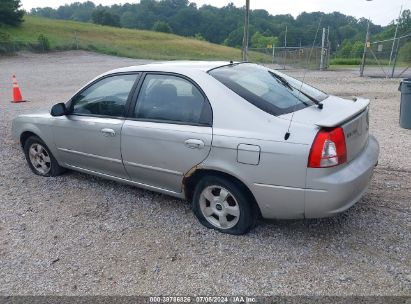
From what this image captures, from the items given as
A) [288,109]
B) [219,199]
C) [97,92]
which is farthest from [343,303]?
[97,92]

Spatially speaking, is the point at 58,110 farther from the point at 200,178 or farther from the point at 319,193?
the point at 319,193

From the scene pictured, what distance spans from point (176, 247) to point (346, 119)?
187 cm

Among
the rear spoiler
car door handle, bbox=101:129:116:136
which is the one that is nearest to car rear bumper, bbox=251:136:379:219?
the rear spoiler

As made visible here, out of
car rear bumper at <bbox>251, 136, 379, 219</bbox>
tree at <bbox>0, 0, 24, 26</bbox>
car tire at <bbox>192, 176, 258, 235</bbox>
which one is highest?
tree at <bbox>0, 0, 24, 26</bbox>

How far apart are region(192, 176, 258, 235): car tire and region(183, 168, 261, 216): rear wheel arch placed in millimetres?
15

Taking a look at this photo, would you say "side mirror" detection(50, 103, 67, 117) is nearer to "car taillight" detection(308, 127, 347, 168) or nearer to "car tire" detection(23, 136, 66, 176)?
"car tire" detection(23, 136, 66, 176)

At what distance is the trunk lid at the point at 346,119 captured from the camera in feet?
10.0

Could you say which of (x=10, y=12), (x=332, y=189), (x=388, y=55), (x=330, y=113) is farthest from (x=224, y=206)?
(x=10, y=12)

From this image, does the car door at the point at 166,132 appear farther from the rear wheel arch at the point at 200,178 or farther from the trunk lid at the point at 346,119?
the trunk lid at the point at 346,119

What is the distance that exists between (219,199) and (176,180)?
0.49m

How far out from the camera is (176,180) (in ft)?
12.1

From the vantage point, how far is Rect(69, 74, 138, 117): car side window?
4.07 metres

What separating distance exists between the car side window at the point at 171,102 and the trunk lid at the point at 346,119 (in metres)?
0.80

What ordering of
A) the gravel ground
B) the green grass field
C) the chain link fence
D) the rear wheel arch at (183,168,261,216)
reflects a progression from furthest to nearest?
the green grass field, the chain link fence, the rear wheel arch at (183,168,261,216), the gravel ground
